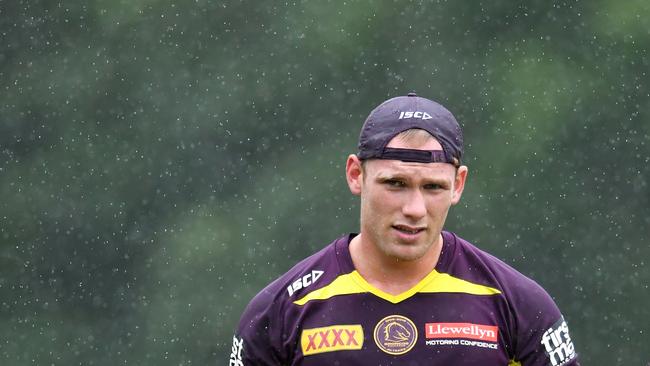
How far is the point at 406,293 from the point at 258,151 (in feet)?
31.7

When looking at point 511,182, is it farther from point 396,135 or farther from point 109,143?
point 396,135

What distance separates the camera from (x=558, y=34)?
14.4 meters

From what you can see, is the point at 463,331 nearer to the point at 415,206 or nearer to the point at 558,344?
the point at 558,344

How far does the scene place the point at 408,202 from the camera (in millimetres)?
4375

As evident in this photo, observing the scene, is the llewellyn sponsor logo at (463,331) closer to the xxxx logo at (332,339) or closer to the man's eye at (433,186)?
the xxxx logo at (332,339)

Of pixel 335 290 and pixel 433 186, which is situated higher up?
pixel 433 186

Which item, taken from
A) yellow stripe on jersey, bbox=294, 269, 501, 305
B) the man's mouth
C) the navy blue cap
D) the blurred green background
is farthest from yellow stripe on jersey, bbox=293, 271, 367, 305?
the blurred green background

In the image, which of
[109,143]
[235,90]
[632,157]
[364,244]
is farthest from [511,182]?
[364,244]

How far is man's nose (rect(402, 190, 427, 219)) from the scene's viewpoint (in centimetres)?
435

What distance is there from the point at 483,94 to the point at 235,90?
95.5 inches

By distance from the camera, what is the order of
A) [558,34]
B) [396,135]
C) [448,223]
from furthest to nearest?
1. [558,34]
2. [448,223]
3. [396,135]

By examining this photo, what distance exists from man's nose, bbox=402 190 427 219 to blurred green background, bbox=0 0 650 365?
8.98 m

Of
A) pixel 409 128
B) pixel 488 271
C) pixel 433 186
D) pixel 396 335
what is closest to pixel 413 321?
pixel 396 335

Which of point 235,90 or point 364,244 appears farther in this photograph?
point 235,90
